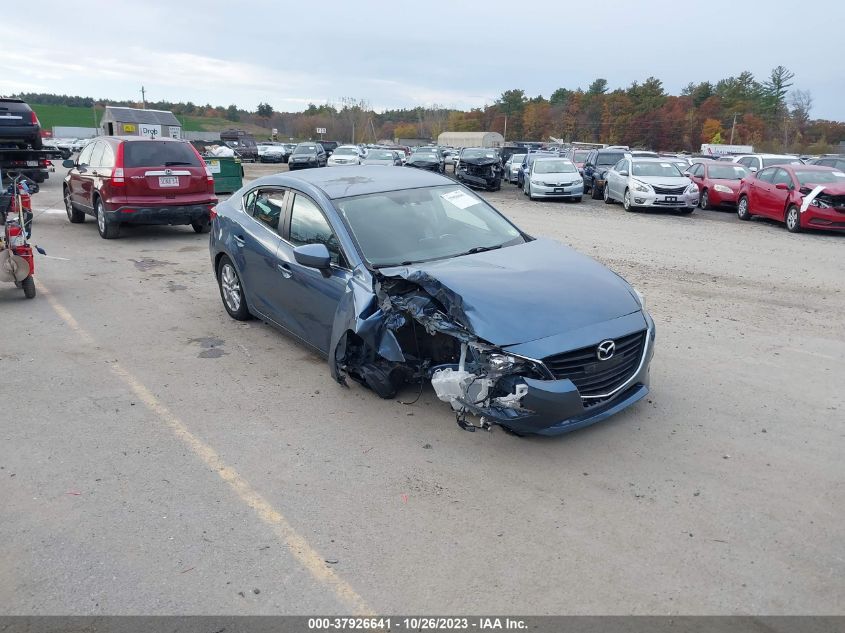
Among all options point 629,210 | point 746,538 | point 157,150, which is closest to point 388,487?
point 746,538

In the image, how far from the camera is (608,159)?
25.6 m

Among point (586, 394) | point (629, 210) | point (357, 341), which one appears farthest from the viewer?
point (629, 210)

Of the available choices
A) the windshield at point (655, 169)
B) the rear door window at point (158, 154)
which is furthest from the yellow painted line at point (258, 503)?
the windshield at point (655, 169)

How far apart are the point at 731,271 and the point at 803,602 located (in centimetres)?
841

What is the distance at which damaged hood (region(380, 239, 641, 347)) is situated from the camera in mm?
4328

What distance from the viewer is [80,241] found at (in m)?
12.4

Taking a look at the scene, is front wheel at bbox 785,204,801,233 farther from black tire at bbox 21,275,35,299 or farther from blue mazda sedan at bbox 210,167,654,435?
black tire at bbox 21,275,35,299

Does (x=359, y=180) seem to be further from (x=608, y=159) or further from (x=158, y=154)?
(x=608, y=159)

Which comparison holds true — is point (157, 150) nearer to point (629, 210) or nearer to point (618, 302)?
point (618, 302)

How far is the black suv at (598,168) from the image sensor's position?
23594 millimetres

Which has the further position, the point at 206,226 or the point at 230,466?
the point at 206,226

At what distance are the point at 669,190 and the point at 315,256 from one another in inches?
621

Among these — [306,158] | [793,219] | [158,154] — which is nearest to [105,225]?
[158,154]

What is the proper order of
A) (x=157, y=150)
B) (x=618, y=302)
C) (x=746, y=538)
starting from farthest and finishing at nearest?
(x=157, y=150) < (x=618, y=302) < (x=746, y=538)
